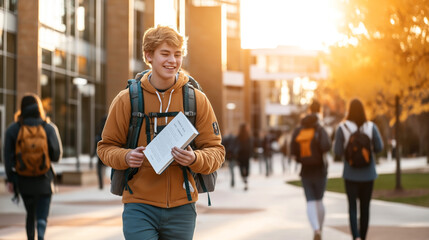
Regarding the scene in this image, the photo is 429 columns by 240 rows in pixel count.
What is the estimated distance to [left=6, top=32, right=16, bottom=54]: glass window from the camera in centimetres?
2366

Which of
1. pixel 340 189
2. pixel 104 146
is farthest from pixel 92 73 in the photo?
pixel 104 146

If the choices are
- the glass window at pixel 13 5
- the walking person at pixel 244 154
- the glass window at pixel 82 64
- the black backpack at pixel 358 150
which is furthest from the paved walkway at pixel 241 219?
the glass window at pixel 82 64

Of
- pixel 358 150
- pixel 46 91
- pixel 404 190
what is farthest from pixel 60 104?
pixel 358 150

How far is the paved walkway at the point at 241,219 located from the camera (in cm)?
986

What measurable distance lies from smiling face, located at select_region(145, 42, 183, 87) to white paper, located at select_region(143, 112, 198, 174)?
36 cm

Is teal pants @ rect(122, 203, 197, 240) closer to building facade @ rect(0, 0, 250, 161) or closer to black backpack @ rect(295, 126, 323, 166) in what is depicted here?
black backpack @ rect(295, 126, 323, 166)

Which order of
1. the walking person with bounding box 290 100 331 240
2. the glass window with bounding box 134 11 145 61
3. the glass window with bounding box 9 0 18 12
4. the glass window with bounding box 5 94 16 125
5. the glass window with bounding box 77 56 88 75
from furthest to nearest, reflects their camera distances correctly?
the glass window with bounding box 134 11 145 61
the glass window with bounding box 77 56 88 75
the glass window with bounding box 5 94 16 125
the glass window with bounding box 9 0 18 12
the walking person with bounding box 290 100 331 240

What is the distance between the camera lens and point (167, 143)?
3867mm

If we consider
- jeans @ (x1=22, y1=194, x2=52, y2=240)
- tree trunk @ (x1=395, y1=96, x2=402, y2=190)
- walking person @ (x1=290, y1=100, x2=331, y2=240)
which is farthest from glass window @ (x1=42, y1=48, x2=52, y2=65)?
jeans @ (x1=22, y1=194, x2=52, y2=240)

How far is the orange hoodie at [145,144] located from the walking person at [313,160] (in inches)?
199

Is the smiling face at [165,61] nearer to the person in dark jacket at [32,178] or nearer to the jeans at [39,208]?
the person in dark jacket at [32,178]

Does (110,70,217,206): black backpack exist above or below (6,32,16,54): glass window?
below

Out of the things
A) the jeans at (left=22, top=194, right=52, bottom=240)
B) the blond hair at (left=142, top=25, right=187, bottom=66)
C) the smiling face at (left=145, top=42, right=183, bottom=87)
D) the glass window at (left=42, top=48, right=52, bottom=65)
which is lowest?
the jeans at (left=22, top=194, right=52, bottom=240)

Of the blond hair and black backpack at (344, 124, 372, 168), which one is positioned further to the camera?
black backpack at (344, 124, 372, 168)
